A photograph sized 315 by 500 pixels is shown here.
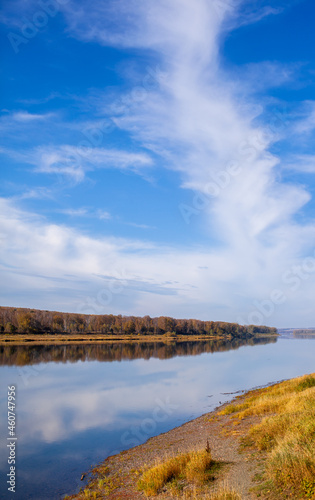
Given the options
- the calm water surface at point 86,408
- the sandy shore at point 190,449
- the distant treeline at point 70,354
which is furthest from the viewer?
the distant treeline at point 70,354

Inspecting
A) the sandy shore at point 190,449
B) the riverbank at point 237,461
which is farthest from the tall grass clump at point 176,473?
the sandy shore at point 190,449

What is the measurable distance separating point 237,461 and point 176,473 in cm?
188

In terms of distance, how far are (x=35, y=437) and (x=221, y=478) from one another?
11243 mm

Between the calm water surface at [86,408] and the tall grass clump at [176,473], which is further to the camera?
the calm water surface at [86,408]

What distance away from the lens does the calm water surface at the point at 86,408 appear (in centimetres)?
1286

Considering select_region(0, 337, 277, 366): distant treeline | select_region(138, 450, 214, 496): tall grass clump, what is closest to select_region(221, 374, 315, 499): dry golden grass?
select_region(138, 450, 214, 496): tall grass clump

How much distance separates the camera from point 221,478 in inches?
346

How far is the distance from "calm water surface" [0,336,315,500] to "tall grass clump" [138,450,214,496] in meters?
3.19

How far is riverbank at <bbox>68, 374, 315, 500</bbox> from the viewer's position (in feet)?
23.1

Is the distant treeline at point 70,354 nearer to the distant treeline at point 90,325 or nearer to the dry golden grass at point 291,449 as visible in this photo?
the distant treeline at point 90,325

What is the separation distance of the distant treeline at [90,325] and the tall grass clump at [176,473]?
92.3 metres

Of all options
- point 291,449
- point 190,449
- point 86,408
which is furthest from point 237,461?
point 86,408

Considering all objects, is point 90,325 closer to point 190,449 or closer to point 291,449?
point 190,449

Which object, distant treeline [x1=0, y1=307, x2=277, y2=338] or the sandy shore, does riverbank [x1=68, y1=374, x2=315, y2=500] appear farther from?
distant treeline [x1=0, y1=307, x2=277, y2=338]
